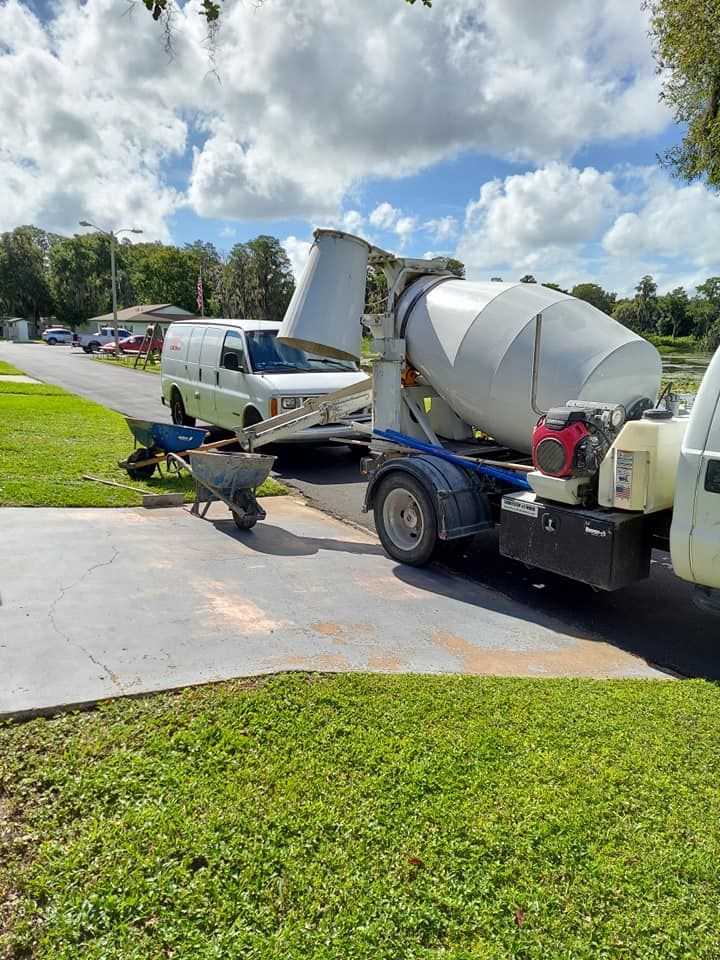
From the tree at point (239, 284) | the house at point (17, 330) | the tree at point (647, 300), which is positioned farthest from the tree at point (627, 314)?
the house at point (17, 330)

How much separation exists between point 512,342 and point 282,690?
3.79 m

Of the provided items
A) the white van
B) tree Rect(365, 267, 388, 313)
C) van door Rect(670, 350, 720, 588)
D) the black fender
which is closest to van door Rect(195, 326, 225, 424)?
the white van

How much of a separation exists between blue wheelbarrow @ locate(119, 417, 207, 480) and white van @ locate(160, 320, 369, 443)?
68.9 inches

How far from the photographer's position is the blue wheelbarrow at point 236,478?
7.22m

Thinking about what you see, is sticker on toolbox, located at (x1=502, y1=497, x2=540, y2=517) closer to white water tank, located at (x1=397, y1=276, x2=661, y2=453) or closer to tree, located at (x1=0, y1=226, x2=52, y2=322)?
white water tank, located at (x1=397, y1=276, x2=661, y2=453)

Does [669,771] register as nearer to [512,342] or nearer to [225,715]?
[225,715]

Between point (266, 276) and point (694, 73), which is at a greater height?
point (266, 276)

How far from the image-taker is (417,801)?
9.65 ft

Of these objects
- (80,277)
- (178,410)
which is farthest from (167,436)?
(80,277)

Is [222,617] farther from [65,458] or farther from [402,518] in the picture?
[65,458]

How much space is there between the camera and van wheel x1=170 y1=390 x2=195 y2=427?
1370 cm

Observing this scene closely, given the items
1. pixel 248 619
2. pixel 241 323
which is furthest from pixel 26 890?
pixel 241 323

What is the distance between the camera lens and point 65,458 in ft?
33.7

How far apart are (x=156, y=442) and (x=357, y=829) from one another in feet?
23.6
